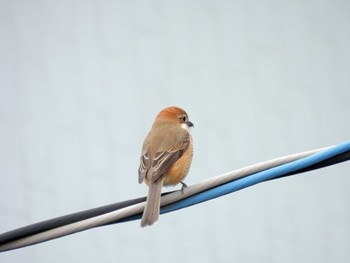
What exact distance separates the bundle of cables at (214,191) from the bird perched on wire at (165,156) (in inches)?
35.0

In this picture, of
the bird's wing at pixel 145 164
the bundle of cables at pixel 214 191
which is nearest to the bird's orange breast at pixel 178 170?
the bird's wing at pixel 145 164

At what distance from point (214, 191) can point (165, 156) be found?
145 cm

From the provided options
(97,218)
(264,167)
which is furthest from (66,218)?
(264,167)

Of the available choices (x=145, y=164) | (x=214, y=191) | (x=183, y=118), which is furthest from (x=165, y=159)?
(x=214, y=191)

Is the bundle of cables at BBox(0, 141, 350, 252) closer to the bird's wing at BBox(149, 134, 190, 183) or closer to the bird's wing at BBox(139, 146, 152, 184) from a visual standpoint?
the bird's wing at BBox(149, 134, 190, 183)

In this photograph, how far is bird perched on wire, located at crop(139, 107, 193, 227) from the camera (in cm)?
435

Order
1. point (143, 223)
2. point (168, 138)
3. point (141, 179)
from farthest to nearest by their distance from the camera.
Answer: point (168, 138) → point (141, 179) → point (143, 223)

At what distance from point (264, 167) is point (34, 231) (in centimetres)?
121

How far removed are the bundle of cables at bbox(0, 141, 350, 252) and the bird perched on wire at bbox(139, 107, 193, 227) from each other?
89cm

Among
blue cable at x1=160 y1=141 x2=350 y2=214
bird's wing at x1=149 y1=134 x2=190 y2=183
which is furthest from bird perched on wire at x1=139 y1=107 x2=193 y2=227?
blue cable at x1=160 y1=141 x2=350 y2=214

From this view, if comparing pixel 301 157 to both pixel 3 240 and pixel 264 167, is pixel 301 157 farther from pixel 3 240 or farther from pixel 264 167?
pixel 3 240

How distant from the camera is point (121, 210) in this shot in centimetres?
304

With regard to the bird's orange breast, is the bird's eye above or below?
above

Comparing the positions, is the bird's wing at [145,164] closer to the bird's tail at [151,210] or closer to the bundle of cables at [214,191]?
the bird's tail at [151,210]
